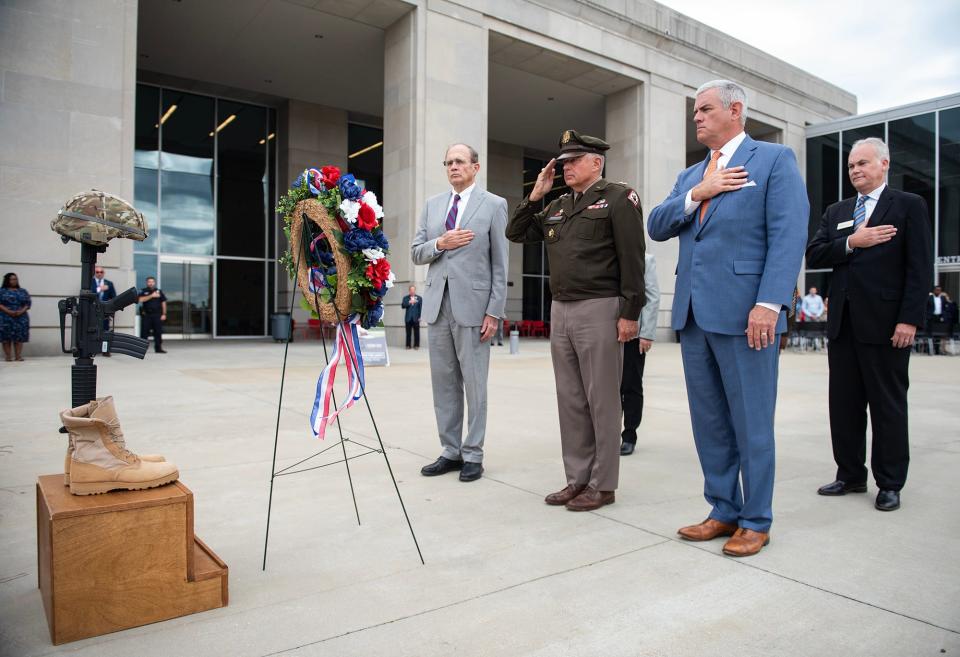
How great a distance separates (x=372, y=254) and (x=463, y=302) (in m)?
1.35

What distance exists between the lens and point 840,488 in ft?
12.9

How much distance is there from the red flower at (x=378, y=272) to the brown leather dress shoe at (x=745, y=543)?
6.28 ft

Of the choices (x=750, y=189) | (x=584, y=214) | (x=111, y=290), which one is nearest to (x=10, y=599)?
(x=584, y=214)

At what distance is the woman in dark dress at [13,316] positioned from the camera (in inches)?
441

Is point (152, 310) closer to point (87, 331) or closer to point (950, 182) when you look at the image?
point (87, 331)

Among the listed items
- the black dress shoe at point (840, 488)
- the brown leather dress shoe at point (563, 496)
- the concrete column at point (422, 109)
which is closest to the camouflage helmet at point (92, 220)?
the brown leather dress shoe at point (563, 496)

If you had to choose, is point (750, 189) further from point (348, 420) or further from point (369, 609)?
point (348, 420)

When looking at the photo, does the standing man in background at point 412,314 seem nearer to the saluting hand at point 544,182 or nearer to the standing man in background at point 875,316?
the saluting hand at point 544,182

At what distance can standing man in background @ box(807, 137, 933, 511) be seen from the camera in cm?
374

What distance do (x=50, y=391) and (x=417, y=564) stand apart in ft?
22.6

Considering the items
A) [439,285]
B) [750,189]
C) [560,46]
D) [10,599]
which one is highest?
[560,46]

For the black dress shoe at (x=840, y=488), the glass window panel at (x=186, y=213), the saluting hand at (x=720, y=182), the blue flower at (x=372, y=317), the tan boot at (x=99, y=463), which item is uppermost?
the glass window panel at (x=186, y=213)

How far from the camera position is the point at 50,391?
7.82 meters

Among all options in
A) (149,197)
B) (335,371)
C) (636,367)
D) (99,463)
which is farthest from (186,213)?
(99,463)
